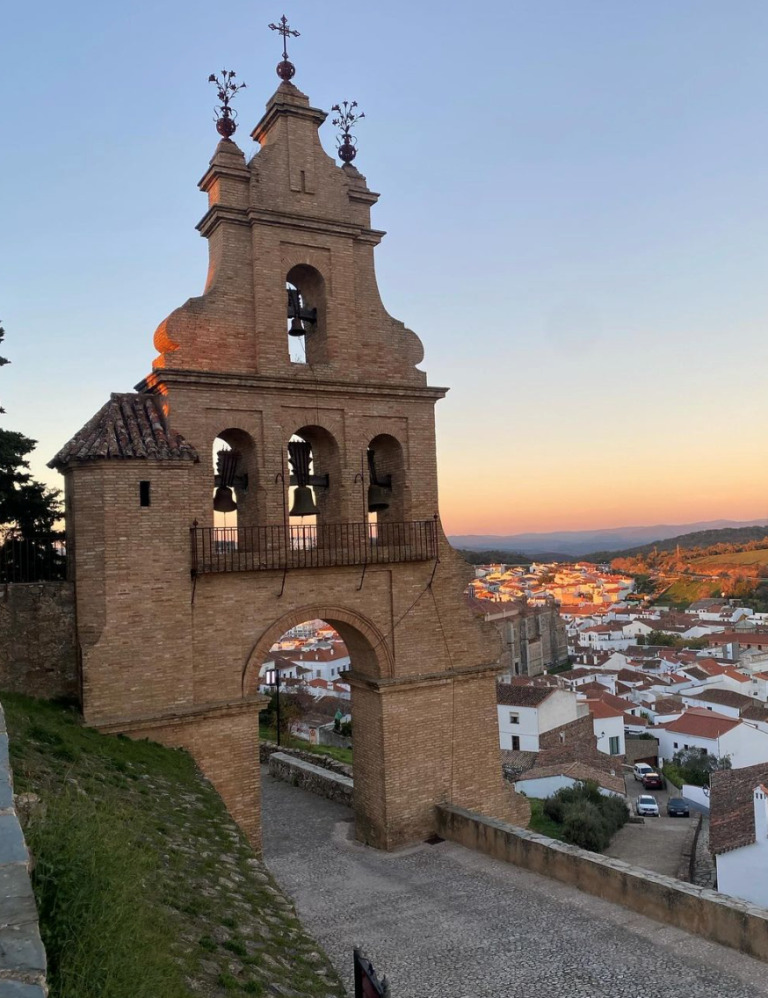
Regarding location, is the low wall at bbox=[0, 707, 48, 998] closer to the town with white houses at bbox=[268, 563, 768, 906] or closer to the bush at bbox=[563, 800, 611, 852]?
the town with white houses at bbox=[268, 563, 768, 906]

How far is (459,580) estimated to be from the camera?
1270 cm

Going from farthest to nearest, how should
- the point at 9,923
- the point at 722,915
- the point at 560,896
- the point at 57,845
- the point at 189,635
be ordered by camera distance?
the point at 189,635 → the point at 560,896 → the point at 722,915 → the point at 57,845 → the point at 9,923

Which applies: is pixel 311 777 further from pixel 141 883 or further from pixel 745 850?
pixel 745 850

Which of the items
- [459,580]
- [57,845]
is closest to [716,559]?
[459,580]

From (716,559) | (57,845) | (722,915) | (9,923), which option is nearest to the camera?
(9,923)

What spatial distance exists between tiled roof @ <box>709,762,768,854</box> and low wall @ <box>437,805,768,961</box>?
14.5 m

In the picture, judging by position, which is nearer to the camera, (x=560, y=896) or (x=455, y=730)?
(x=560, y=896)

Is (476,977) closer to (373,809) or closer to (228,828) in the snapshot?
(228,828)

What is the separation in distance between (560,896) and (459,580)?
4.91m

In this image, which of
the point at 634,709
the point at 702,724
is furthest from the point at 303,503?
the point at 634,709

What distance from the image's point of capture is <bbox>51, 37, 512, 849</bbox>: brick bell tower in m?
10.2

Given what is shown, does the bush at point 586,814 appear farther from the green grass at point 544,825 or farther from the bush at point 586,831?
the green grass at point 544,825

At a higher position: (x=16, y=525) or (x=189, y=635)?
(x=16, y=525)

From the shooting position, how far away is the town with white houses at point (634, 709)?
2555 centimetres
